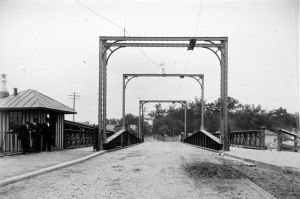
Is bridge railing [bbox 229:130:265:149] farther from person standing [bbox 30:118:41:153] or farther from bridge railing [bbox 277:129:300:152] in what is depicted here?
person standing [bbox 30:118:41:153]

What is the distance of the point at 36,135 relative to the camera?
17672 millimetres

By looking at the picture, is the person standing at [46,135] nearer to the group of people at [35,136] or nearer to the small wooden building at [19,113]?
the group of people at [35,136]

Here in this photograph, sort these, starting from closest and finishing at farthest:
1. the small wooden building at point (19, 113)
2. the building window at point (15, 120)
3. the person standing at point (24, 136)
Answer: the person standing at point (24, 136) < the small wooden building at point (19, 113) < the building window at point (15, 120)

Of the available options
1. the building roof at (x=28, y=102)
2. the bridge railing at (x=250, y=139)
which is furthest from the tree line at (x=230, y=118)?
the building roof at (x=28, y=102)

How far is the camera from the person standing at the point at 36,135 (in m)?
17.4

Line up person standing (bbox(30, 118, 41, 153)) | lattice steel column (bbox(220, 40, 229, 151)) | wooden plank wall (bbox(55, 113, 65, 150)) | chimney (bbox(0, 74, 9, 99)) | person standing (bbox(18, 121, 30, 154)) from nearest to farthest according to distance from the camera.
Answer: person standing (bbox(18, 121, 30, 154)) → person standing (bbox(30, 118, 41, 153)) → wooden plank wall (bbox(55, 113, 65, 150)) → lattice steel column (bbox(220, 40, 229, 151)) → chimney (bbox(0, 74, 9, 99))

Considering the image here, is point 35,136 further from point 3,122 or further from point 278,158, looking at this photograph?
point 278,158

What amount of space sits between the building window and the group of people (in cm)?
103

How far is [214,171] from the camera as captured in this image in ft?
33.9

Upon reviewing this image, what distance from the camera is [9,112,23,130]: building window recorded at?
A: 18.7 meters

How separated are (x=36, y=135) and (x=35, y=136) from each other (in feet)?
0.33

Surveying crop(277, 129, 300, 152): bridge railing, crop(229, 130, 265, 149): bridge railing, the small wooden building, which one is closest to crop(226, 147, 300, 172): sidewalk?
crop(277, 129, 300, 152): bridge railing

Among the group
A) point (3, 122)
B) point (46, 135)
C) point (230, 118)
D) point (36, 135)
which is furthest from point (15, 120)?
point (230, 118)

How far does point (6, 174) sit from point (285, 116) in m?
96.3
